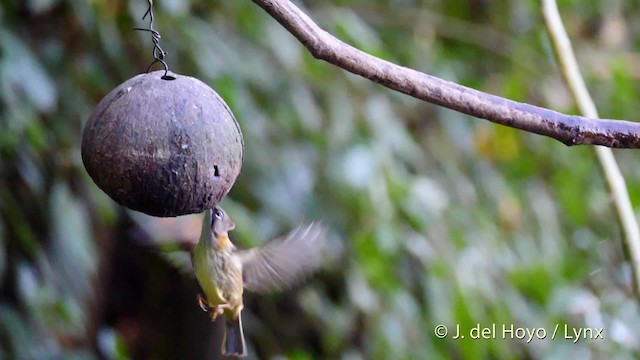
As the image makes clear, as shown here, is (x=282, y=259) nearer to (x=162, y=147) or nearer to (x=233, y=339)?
(x=233, y=339)

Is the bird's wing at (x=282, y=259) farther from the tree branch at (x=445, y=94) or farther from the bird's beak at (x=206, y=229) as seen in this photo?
the tree branch at (x=445, y=94)

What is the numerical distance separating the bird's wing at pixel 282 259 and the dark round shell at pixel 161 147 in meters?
0.35

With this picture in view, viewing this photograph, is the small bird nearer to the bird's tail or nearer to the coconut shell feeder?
the bird's tail

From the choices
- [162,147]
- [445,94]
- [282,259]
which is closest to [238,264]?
[282,259]

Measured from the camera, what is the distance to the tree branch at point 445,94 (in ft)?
3.39

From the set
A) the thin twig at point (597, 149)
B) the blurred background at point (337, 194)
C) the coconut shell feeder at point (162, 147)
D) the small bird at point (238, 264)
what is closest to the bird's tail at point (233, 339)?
the small bird at point (238, 264)

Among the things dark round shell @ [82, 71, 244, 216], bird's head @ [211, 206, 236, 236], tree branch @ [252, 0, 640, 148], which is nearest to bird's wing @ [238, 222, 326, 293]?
bird's head @ [211, 206, 236, 236]

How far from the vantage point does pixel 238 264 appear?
1564 mm

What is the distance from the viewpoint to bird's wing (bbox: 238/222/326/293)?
1.53 m

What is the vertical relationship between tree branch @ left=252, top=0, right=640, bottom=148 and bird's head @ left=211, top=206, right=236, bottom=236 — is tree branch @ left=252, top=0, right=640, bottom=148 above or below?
above

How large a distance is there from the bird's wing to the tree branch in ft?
1.63

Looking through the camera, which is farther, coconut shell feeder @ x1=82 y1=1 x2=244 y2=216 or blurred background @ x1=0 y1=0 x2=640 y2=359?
blurred background @ x1=0 y1=0 x2=640 y2=359

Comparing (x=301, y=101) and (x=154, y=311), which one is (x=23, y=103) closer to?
(x=301, y=101)

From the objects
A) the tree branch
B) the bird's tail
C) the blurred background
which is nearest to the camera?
the tree branch
